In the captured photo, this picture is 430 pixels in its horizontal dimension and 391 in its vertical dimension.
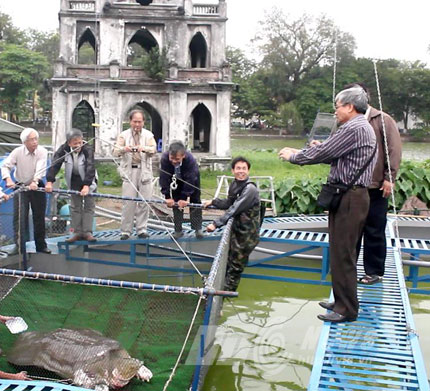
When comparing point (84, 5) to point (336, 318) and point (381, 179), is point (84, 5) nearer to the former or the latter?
point (381, 179)

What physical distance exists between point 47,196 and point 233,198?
296 centimetres

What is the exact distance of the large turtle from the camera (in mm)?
4527

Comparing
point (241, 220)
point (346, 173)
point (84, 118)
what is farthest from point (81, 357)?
point (84, 118)

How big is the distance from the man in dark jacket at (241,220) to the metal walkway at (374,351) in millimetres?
1593

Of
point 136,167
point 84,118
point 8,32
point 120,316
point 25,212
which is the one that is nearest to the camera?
point 120,316

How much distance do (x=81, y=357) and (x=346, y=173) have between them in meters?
2.64

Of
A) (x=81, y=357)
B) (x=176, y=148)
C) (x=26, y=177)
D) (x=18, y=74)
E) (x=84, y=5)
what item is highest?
(x=18, y=74)

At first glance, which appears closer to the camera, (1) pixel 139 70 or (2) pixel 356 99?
(2) pixel 356 99

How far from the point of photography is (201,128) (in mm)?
23250

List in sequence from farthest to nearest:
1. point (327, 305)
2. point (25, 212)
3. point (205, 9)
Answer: point (205, 9)
point (25, 212)
point (327, 305)

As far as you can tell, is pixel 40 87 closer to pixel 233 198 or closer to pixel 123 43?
pixel 123 43

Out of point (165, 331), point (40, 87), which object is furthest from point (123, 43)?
point (40, 87)

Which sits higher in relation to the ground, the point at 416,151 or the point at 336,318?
the point at 416,151

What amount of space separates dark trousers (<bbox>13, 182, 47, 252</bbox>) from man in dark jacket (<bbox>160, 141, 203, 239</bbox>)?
1.82m
